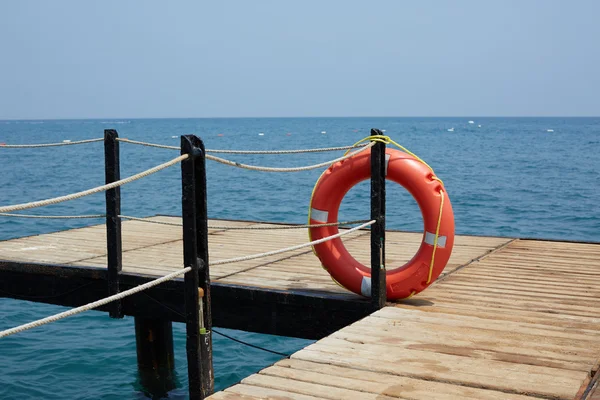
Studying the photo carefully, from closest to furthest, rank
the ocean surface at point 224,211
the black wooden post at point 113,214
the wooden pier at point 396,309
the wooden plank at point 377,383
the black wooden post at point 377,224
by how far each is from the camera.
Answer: the wooden plank at point 377,383 < the wooden pier at point 396,309 < the black wooden post at point 377,224 < the black wooden post at point 113,214 < the ocean surface at point 224,211

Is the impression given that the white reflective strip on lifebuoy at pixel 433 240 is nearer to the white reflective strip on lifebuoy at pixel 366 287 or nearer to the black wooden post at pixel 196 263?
the white reflective strip on lifebuoy at pixel 366 287

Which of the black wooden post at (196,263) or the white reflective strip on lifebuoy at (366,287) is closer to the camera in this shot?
the black wooden post at (196,263)

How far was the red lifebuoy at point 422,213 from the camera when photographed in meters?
4.96

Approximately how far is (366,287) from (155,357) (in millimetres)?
3412

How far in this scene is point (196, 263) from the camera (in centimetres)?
344

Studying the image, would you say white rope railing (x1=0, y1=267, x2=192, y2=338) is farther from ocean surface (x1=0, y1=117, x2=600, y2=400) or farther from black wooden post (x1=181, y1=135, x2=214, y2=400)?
ocean surface (x1=0, y1=117, x2=600, y2=400)

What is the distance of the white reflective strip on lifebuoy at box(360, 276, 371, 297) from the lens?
4.93m

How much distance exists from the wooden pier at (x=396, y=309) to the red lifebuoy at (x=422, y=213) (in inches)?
5.9

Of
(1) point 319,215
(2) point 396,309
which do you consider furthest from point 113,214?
(2) point 396,309

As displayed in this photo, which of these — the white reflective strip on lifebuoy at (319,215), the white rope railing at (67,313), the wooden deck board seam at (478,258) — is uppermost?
the white reflective strip on lifebuoy at (319,215)

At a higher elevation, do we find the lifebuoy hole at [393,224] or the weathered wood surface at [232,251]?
the weathered wood surface at [232,251]

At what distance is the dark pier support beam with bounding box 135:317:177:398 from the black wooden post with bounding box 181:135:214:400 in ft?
13.2

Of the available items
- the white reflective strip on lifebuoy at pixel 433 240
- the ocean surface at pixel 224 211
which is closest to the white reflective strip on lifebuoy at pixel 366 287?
the white reflective strip on lifebuoy at pixel 433 240

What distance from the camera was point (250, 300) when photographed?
5.35m
